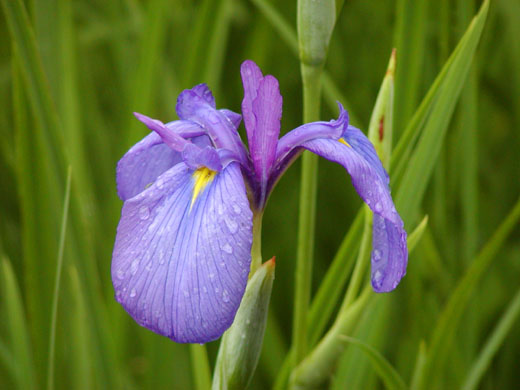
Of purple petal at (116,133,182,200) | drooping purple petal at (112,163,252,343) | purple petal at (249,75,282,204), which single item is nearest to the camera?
drooping purple petal at (112,163,252,343)

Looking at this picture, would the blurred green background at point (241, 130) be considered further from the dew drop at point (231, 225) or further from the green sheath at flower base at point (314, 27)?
the dew drop at point (231, 225)

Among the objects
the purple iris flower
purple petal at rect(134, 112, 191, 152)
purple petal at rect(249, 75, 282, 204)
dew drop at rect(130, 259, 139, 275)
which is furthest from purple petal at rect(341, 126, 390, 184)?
dew drop at rect(130, 259, 139, 275)

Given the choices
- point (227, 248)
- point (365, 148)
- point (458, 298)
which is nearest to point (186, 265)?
point (227, 248)

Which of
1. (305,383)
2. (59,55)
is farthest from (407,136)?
(59,55)

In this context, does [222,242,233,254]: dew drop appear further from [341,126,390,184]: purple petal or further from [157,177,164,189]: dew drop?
[341,126,390,184]: purple petal

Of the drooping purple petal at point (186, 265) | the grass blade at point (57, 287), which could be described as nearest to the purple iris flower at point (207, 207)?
the drooping purple petal at point (186, 265)

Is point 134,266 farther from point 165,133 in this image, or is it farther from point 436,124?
point 436,124
